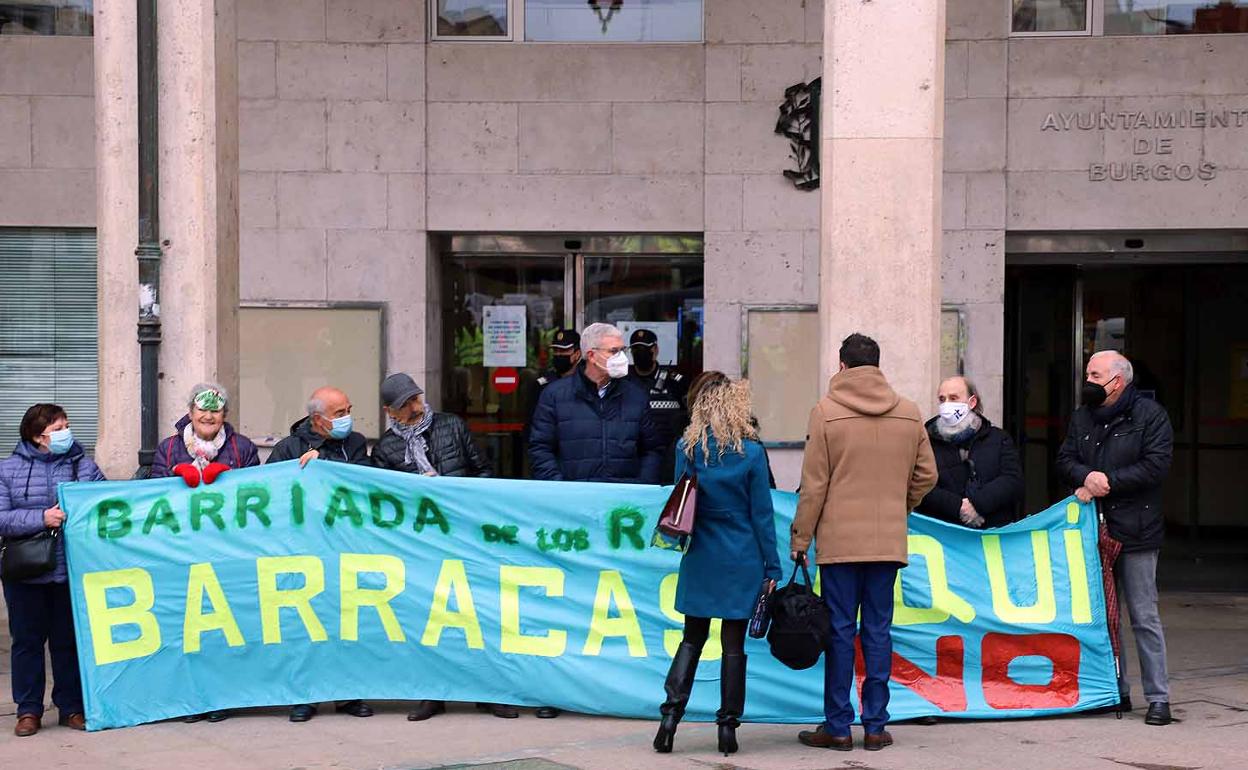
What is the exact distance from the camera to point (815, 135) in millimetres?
12500

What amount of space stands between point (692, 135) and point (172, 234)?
4.80 m

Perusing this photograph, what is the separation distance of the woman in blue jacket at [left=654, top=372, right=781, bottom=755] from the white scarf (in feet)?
8.52

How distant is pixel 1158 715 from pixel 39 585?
5535 millimetres

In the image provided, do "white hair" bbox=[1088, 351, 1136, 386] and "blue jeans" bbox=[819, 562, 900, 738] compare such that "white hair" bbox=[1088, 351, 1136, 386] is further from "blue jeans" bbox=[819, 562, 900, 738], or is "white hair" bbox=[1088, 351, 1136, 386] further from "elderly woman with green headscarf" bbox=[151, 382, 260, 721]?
"elderly woman with green headscarf" bbox=[151, 382, 260, 721]

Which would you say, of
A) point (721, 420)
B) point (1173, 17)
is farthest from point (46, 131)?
point (1173, 17)

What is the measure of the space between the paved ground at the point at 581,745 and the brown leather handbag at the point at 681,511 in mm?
1017

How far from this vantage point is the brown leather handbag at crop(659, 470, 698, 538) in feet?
23.0

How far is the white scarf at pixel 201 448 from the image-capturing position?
826cm

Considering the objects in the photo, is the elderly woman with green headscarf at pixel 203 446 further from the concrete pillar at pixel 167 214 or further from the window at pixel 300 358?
the window at pixel 300 358

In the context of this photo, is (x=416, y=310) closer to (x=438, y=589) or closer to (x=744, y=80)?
(x=744, y=80)

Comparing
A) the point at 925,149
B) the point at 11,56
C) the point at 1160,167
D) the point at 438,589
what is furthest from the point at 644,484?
the point at 11,56

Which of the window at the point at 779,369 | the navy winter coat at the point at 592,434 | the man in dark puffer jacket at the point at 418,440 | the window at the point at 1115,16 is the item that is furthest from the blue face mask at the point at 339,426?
the window at the point at 1115,16

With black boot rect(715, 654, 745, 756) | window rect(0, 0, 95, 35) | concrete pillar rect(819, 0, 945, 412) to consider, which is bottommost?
black boot rect(715, 654, 745, 756)

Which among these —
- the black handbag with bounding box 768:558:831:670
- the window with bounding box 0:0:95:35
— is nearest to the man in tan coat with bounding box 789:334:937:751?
the black handbag with bounding box 768:558:831:670
